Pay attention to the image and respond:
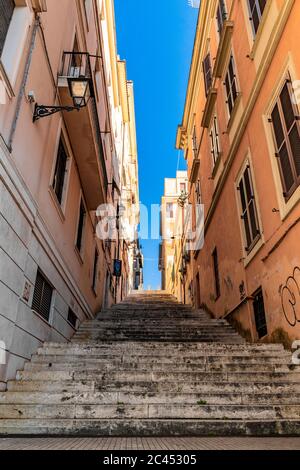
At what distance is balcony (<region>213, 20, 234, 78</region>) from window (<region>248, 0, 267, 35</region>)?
1.34 meters

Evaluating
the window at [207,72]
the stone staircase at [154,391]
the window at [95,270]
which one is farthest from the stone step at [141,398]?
the window at [207,72]

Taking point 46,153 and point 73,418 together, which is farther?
point 46,153

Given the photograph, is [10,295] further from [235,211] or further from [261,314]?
[235,211]

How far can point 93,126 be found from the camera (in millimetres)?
8680

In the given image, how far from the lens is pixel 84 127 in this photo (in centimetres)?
845

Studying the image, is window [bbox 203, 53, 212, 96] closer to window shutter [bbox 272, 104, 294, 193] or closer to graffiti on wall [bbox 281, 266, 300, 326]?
window shutter [bbox 272, 104, 294, 193]

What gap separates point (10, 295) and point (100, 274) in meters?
9.38

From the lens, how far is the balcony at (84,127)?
744 centimetres

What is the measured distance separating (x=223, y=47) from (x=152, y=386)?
34.1 ft

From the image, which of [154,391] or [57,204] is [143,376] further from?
[57,204]

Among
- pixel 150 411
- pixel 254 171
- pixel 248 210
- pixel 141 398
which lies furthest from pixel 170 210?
pixel 150 411

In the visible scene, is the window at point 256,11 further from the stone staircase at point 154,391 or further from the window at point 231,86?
the stone staircase at point 154,391

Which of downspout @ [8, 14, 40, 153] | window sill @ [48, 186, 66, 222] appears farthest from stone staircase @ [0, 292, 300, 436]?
downspout @ [8, 14, 40, 153]

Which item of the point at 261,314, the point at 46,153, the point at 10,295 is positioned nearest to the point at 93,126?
the point at 46,153
